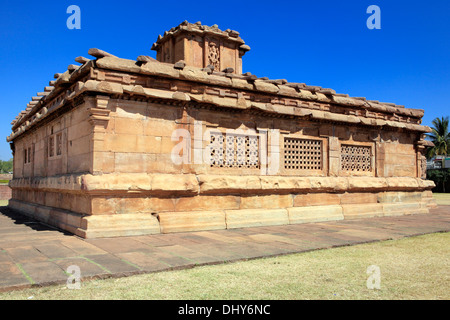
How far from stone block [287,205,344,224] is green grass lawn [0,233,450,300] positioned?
11.4ft

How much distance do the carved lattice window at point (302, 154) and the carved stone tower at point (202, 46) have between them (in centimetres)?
324

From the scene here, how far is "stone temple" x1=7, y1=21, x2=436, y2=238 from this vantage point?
6676 millimetres

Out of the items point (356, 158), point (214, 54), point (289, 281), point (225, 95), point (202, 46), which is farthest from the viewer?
point (214, 54)

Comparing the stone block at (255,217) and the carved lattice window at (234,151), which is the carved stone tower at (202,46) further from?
the stone block at (255,217)

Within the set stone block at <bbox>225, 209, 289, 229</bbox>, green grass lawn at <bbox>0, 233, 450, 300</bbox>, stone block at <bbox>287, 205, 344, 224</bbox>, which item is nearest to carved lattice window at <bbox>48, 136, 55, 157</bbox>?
stone block at <bbox>225, 209, 289, 229</bbox>

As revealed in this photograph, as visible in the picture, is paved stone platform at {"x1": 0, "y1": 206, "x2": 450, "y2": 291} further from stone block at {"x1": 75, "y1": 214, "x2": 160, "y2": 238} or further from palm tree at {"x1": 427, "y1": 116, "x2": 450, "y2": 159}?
Answer: palm tree at {"x1": 427, "y1": 116, "x2": 450, "y2": 159}

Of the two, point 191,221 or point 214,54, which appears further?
point 214,54

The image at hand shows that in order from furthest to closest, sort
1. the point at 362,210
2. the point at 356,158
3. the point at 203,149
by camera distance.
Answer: the point at 356,158
the point at 362,210
the point at 203,149

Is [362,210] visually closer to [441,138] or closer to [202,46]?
[202,46]

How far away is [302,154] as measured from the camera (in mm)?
9219

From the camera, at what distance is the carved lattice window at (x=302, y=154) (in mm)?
9008

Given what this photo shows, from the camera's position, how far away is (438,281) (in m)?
3.69

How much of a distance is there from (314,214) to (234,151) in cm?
244

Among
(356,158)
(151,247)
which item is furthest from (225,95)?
(356,158)
